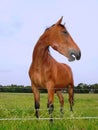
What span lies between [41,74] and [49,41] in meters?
0.63

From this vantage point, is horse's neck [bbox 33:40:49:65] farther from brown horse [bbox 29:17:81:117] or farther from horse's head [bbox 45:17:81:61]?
horse's head [bbox 45:17:81:61]

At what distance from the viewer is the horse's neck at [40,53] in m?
8.30

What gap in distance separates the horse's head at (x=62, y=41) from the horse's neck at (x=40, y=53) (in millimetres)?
211

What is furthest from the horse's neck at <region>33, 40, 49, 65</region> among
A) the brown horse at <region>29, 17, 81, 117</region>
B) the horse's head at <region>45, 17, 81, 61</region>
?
the horse's head at <region>45, 17, 81, 61</region>

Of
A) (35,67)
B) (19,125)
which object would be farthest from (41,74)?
(19,125)

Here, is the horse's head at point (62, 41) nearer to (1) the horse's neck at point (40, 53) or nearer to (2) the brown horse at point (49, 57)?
(2) the brown horse at point (49, 57)

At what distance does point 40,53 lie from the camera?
328 inches

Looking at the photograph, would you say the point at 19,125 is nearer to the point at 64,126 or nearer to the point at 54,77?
the point at 64,126

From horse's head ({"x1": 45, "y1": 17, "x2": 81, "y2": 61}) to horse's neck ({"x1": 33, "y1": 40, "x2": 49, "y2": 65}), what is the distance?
0.21 meters

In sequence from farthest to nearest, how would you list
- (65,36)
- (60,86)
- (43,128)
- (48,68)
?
(60,86) → (48,68) → (65,36) → (43,128)

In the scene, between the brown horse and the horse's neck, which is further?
the horse's neck

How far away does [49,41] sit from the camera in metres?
8.15

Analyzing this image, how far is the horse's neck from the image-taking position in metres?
8.30

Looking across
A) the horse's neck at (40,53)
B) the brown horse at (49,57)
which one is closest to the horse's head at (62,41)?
the brown horse at (49,57)
